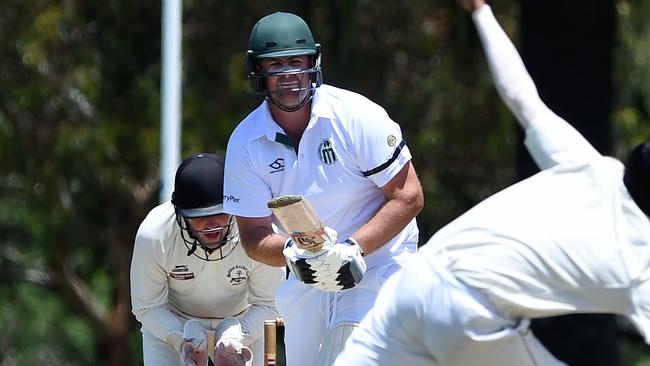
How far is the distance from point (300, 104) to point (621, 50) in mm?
12495

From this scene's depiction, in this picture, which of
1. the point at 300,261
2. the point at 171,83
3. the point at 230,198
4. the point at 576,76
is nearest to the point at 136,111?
the point at 171,83

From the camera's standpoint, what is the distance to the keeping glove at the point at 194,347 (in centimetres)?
673

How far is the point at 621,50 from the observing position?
59.1 feet

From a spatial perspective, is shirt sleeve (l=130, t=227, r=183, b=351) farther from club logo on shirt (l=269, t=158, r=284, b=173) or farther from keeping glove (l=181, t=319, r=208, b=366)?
club logo on shirt (l=269, t=158, r=284, b=173)

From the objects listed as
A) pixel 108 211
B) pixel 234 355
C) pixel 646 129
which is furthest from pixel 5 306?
pixel 234 355

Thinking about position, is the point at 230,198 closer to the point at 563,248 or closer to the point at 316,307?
the point at 316,307

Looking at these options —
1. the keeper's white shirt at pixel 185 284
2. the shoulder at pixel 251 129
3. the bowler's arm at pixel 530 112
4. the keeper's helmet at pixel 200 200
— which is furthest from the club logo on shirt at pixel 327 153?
the bowler's arm at pixel 530 112

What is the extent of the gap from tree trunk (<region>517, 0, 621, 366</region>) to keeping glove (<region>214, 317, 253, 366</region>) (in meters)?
5.50

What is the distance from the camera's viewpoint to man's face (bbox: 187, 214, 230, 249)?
6516 millimetres

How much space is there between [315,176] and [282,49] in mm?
518

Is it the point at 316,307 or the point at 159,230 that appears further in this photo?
the point at 159,230

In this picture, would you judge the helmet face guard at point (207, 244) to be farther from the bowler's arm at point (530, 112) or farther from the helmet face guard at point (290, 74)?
the bowler's arm at point (530, 112)

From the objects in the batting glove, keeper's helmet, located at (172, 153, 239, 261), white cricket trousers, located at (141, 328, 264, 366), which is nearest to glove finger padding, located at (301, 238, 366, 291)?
the batting glove

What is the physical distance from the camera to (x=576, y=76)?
478 inches
